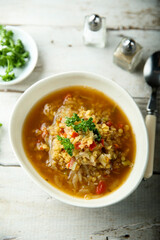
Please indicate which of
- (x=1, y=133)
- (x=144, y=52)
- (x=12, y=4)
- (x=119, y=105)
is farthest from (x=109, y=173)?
(x=12, y=4)

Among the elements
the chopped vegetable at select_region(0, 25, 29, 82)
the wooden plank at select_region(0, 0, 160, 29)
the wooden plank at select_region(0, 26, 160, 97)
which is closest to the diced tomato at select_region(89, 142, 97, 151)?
the wooden plank at select_region(0, 26, 160, 97)

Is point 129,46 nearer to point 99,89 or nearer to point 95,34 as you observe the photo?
point 95,34

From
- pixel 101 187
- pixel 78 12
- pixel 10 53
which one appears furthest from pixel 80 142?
pixel 78 12

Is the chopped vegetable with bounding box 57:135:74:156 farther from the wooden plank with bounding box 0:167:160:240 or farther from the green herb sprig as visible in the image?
the wooden plank with bounding box 0:167:160:240

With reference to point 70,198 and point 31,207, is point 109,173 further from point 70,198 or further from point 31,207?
point 31,207

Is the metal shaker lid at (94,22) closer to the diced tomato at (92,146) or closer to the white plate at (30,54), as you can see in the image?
the white plate at (30,54)

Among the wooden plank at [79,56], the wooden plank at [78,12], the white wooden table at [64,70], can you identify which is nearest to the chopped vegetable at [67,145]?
the white wooden table at [64,70]

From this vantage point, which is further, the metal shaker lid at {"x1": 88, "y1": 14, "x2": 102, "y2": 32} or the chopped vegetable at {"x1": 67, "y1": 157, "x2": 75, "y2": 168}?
the metal shaker lid at {"x1": 88, "y1": 14, "x2": 102, "y2": 32}
